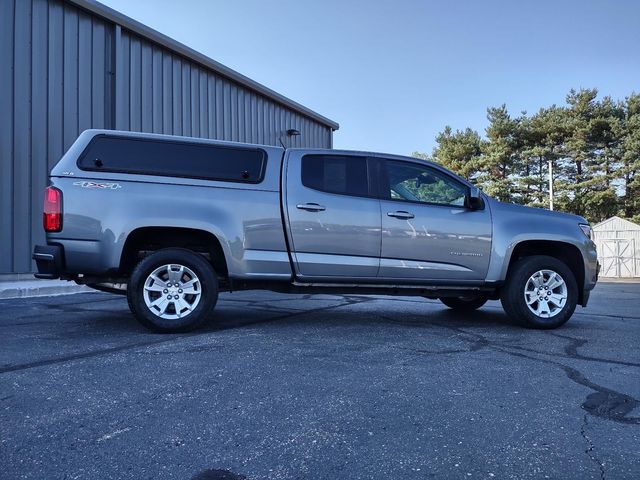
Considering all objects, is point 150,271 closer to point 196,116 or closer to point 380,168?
point 380,168

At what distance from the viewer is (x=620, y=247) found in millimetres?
25094

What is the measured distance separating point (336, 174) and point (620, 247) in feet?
79.7

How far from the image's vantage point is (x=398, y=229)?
5.59 metres

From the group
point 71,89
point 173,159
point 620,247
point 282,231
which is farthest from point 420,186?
point 620,247

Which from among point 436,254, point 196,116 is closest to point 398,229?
point 436,254

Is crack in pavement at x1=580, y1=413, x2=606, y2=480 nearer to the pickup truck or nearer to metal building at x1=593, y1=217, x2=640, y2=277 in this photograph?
the pickup truck

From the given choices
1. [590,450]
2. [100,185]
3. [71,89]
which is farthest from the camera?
[71,89]

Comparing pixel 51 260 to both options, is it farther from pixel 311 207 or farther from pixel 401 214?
pixel 401 214

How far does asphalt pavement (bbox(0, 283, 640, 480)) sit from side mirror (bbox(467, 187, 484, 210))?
139 cm

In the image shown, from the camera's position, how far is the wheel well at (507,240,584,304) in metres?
6.03

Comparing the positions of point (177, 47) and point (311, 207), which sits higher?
point (177, 47)

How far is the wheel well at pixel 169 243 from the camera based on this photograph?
204 inches

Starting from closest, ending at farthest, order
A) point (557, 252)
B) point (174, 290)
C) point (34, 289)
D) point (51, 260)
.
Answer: point (51, 260), point (174, 290), point (557, 252), point (34, 289)

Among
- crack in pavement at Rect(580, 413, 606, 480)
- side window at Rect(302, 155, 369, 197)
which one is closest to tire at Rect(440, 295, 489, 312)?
side window at Rect(302, 155, 369, 197)
